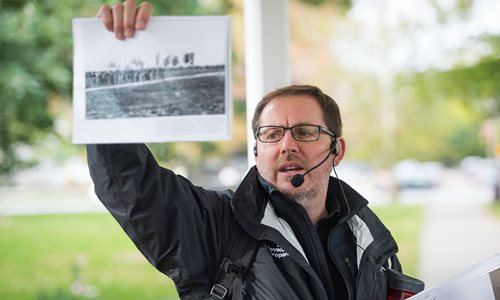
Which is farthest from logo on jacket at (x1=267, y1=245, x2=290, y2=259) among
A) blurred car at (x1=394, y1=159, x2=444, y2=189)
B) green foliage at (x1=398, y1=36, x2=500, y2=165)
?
blurred car at (x1=394, y1=159, x2=444, y2=189)

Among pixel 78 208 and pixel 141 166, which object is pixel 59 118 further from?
pixel 141 166

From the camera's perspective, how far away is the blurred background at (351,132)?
375 centimetres

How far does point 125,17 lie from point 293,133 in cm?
48

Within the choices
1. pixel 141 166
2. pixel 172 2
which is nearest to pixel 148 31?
pixel 141 166

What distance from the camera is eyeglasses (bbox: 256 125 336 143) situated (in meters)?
1.47

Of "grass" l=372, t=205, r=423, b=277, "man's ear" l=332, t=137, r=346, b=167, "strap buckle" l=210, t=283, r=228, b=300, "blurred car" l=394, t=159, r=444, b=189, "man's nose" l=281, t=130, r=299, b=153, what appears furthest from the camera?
"grass" l=372, t=205, r=423, b=277

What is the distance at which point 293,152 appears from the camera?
4.72 ft

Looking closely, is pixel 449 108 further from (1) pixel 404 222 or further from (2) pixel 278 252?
(2) pixel 278 252

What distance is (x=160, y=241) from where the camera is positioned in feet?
4.25

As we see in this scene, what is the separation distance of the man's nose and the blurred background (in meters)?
2.10

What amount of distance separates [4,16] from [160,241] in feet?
12.5

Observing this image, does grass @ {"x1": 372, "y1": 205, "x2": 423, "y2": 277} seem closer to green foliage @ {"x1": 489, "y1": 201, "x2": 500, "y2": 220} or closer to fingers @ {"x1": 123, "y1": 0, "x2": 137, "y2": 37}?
green foliage @ {"x1": 489, "y1": 201, "x2": 500, "y2": 220}

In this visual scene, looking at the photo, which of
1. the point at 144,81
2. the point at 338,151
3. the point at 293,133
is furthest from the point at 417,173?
the point at 144,81

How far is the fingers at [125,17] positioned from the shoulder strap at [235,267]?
19.3 inches
